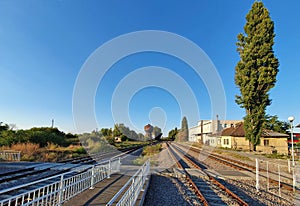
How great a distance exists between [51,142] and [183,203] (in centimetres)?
2321

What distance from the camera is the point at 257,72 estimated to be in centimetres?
2350

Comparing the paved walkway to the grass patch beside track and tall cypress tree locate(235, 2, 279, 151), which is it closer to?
the grass patch beside track

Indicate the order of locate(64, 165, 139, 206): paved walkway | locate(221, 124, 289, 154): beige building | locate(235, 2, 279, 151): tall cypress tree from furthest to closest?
locate(221, 124, 289, 154): beige building, locate(235, 2, 279, 151): tall cypress tree, locate(64, 165, 139, 206): paved walkway

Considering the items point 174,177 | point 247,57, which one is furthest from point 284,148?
point 174,177

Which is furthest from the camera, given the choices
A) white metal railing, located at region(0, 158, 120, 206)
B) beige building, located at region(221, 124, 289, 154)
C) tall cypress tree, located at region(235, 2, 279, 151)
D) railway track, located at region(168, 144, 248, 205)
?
beige building, located at region(221, 124, 289, 154)

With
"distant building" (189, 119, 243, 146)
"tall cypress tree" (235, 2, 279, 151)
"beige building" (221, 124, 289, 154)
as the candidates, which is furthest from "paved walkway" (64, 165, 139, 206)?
"distant building" (189, 119, 243, 146)

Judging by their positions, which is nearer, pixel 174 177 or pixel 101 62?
pixel 174 177

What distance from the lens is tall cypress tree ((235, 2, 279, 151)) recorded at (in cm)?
2261

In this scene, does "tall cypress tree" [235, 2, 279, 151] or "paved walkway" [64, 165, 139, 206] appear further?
"tall cypress tree" [235, 2, 279, 151]

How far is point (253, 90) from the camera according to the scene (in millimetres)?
23188

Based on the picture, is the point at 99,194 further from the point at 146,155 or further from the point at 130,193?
the point at 146,155

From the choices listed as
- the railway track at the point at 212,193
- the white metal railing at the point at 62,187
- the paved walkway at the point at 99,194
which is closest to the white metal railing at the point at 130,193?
the paved walkway at the point at 99,194

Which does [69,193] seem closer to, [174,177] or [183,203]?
[183,203]

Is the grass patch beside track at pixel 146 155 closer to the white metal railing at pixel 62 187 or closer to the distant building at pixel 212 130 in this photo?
the white metal railing at pixel 62 187
